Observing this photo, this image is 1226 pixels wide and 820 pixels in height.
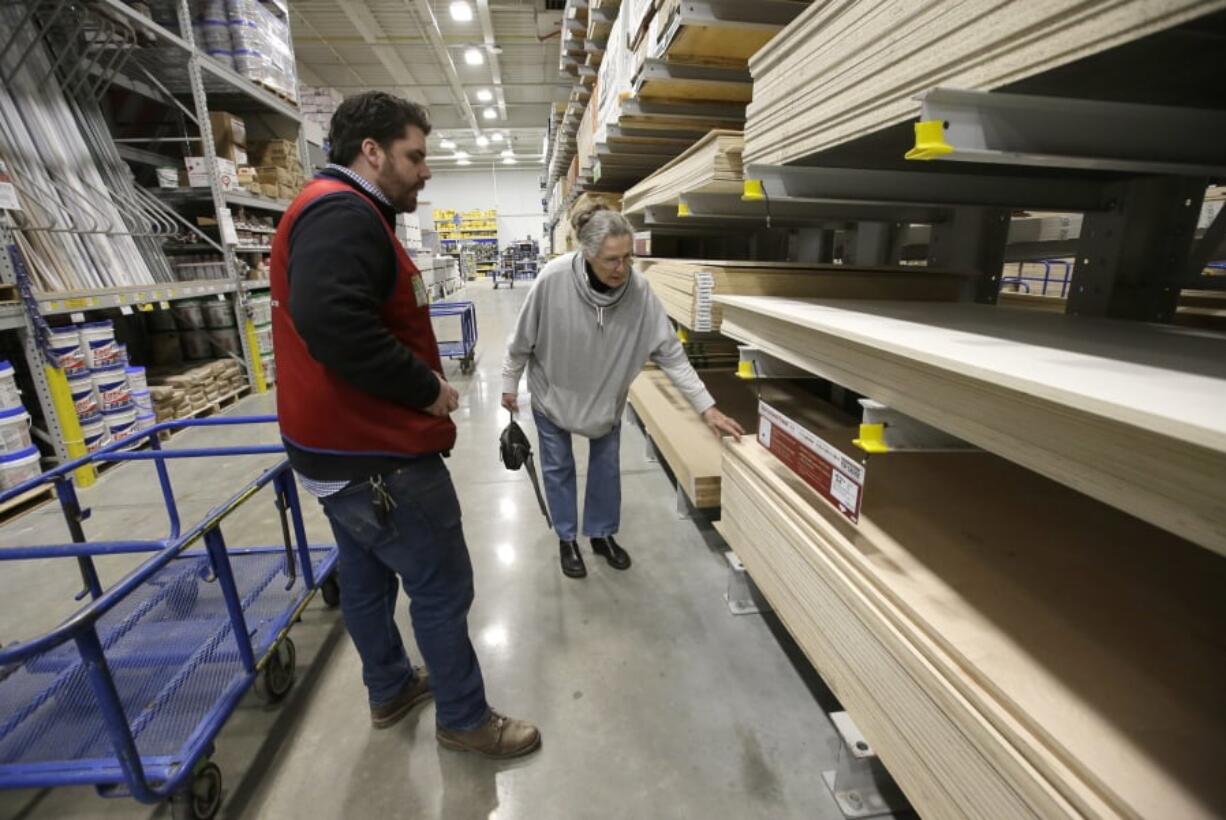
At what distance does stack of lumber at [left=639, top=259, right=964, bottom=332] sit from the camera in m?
2.30

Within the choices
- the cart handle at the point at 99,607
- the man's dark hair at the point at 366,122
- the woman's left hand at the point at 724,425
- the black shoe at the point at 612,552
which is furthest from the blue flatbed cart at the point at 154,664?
the woman's left hand at the point at 724,425

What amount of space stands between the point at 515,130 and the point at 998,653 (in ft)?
87.0

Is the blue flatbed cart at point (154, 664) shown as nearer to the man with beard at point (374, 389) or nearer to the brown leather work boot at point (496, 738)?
the man with beard at point (374, 389)

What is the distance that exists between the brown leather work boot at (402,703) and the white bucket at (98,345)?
3.86 metres

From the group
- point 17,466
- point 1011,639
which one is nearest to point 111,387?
point 17,466

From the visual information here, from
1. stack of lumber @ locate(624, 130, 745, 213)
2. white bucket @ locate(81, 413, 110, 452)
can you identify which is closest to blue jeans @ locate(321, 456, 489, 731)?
stack of lumber @ locate(624, 130, 745, 213)

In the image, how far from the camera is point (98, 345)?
4.14 meters

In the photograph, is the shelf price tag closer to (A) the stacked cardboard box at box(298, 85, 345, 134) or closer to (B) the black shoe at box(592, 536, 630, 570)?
(B) the black shoe at box(592, 536, 630, 570)

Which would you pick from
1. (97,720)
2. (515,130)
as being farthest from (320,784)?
(515,130)

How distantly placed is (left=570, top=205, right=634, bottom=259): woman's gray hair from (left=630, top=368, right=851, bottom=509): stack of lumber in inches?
49.1

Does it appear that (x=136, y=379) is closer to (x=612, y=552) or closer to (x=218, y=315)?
(x=218, y=315)

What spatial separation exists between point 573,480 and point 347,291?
1.83m

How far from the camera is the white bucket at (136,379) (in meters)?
4.48

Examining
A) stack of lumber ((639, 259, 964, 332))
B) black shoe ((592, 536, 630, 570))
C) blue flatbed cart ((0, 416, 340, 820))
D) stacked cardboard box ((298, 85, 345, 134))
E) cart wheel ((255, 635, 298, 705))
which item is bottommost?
black shoe ((592, 536, 630, 570))
